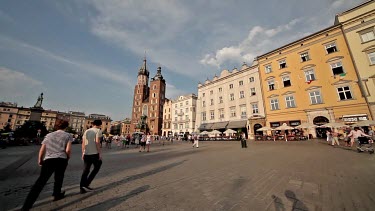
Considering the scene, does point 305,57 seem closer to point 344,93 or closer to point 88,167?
point 344,93

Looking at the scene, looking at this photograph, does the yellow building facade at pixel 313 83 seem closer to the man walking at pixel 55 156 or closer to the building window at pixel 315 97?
the building window at pixel 315 97

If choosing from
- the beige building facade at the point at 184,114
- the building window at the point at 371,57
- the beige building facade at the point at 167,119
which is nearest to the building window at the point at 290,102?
the building window at the point at 371,57

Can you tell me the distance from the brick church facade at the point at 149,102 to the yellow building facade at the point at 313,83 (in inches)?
1807

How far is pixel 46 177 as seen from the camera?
3180 millimetres

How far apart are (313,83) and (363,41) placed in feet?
22.8

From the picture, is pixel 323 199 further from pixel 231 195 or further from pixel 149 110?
pixel 149 110

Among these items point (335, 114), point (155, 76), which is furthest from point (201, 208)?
point (155, 76)

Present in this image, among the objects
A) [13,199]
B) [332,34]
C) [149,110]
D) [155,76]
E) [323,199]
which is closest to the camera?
[323,199]

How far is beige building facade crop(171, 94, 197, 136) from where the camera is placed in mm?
48719

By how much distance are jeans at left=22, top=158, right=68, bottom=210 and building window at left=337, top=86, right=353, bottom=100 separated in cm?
2898

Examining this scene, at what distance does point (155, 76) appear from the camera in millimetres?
73688

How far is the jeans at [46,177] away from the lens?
2.93 m

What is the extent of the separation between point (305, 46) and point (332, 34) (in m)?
3.27

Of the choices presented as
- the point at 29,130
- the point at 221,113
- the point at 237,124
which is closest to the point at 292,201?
the point at 237,124
